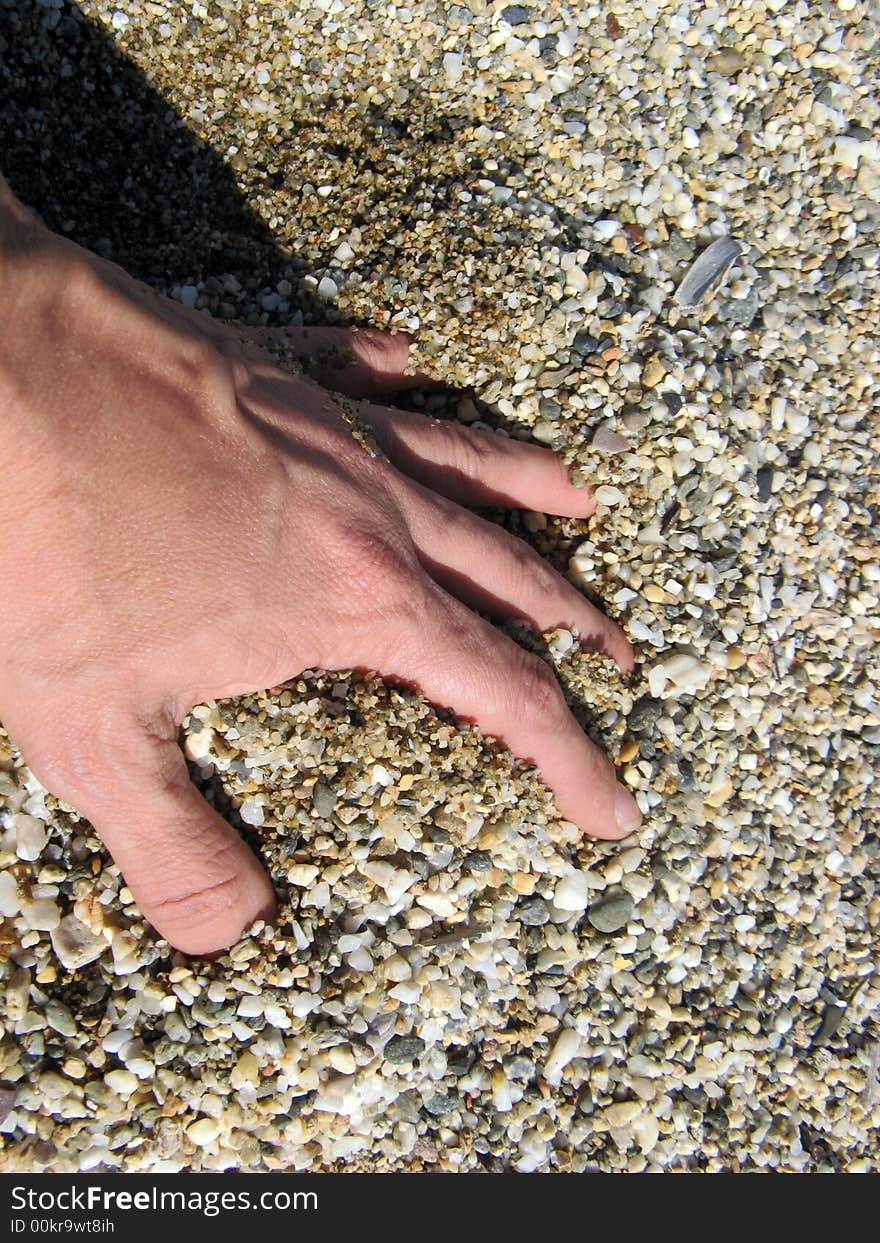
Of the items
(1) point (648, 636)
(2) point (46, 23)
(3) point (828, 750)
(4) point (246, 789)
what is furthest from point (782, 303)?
(2) point (46, 23)

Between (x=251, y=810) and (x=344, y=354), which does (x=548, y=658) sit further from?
(x=344, y=354)

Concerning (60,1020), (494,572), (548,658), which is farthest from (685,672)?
(60,1020)

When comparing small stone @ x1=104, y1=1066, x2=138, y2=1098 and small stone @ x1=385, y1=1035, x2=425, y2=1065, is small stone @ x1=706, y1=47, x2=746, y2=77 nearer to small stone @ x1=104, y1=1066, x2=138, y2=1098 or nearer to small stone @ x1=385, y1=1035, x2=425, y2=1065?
small stone @ x1=385, y1=1035, x2=425, y2=1065

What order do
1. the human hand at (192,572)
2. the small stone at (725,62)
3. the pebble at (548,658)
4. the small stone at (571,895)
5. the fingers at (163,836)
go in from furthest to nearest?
1. the small stone at (725,62)
2. the small stone at (571,895)
3. the pebble at (548,658)
4. the fingers at (163,836)
5. the human hand at (192,572)

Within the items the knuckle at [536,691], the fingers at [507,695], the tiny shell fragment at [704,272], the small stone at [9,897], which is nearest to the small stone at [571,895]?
the fingers at [507,695]

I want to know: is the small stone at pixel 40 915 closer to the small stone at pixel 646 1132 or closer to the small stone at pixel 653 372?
the small stone at pixel 646 1132

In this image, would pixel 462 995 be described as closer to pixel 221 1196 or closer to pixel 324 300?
pixel 221 1196

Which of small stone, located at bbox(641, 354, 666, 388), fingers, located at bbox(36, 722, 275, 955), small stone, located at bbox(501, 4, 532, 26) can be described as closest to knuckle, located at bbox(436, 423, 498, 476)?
small stone, located at bbox(641, 354, 666, 388)
